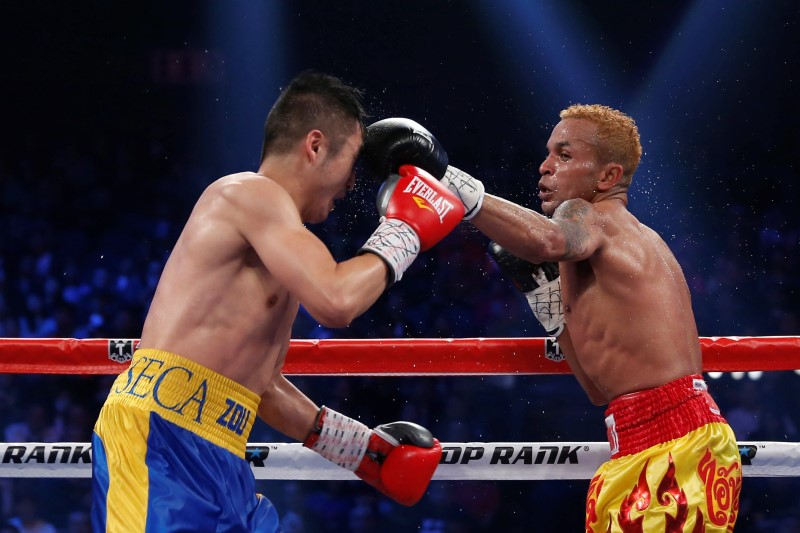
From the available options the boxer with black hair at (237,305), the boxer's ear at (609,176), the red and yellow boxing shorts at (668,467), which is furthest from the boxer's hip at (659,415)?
the boxer with black hair at (237,305)

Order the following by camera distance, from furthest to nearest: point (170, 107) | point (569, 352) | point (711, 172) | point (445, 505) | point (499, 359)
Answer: point (170, 107), point (711, 172), point (445, 505), point (499, 359), point (569, 352)

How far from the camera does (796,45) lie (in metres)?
7.24

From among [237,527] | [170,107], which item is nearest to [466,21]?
[170,107]

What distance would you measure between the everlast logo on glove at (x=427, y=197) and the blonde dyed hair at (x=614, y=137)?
2.28ft

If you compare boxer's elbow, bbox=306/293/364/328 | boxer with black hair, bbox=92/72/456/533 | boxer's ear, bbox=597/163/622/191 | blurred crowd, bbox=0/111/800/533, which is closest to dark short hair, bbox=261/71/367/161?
boxer with black hair, bbox=92/72/456/533

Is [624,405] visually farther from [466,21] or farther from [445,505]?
[466,21]

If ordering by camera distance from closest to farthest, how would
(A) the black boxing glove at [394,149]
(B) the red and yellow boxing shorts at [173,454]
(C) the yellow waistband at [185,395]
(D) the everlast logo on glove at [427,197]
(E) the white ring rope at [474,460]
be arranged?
1. (B) the red and yellow boxing shorts at [173,454]
2. (C) the yellow waistband at [185,395]
3. (D) the everlast logo on glove at [427,197]
4. (A) the black boxing glove at [394,149]
5. (E) the white ring rope at [474,460]

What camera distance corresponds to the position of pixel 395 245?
5.80 ft

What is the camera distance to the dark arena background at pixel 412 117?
591 centimetres

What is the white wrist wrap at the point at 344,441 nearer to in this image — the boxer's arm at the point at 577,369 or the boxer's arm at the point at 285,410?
the boxer's arm at the point at 285,410

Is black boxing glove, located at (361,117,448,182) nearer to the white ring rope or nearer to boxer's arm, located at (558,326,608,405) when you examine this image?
boxer's arm, located at (558,326,608,405)

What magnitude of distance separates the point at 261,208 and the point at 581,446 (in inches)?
52.4

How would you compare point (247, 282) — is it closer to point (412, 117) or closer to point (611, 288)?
point (611, 288)

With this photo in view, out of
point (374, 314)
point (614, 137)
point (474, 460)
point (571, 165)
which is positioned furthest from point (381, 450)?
point (374, 314)
